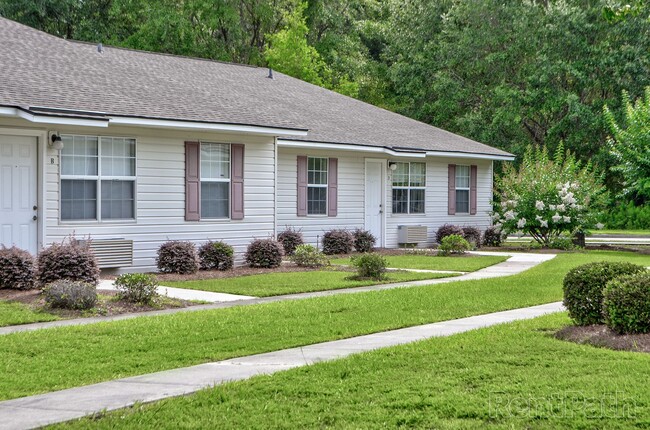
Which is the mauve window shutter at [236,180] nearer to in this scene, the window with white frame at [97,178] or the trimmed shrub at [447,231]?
the window with white frame at [97,178]

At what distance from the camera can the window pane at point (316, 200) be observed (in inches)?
888

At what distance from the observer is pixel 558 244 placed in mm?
26078

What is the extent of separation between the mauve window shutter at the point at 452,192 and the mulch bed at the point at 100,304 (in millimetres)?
15359

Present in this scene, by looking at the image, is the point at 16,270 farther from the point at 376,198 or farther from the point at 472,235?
the point at 472,235

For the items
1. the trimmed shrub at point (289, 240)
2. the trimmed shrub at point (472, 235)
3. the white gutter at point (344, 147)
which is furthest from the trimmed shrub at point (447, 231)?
the trimmed shrub at point (289, 240)

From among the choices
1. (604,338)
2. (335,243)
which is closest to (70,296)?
(604,338)

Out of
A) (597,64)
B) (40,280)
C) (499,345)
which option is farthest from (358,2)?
(499,345)

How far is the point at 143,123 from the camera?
53.6 ft

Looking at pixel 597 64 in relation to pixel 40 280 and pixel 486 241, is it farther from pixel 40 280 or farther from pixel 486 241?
pixel 40 280

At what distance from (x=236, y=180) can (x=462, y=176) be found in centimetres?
1093

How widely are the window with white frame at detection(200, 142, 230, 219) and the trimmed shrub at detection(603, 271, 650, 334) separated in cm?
1076

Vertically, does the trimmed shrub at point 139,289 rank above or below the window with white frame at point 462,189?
below

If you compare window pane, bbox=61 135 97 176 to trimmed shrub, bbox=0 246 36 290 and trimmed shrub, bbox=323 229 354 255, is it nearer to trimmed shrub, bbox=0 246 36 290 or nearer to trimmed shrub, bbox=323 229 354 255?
trimmed shrub, bbox=0 246 36 290

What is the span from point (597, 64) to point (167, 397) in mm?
32266
